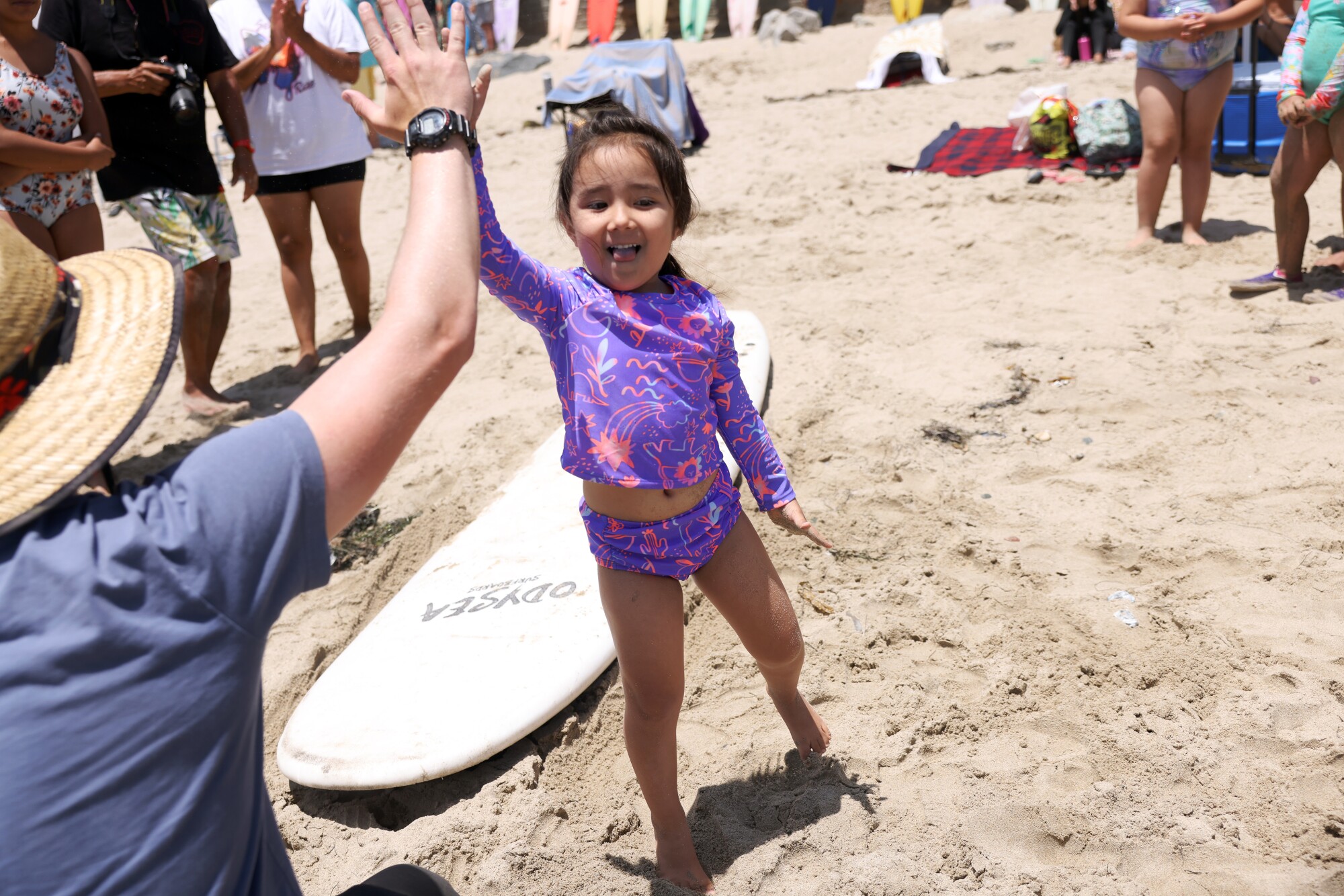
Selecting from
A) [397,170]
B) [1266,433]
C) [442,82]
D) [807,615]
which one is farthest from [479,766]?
[397,170]

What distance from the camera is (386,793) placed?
238 centimetres

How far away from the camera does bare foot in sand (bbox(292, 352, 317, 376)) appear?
4.93 m

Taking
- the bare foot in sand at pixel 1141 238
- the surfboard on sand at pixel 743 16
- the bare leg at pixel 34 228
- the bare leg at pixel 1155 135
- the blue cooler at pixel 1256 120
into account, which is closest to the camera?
the bare leg at pixel 34 228

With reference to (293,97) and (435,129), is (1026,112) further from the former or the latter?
(435,129)

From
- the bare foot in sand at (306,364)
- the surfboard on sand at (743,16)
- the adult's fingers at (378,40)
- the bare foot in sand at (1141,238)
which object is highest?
the surfboard on sand at (743,16)

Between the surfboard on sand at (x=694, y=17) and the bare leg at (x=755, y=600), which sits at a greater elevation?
the surfboard on sand at (x=694, y=17)

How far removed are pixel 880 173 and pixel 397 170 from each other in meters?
4.69

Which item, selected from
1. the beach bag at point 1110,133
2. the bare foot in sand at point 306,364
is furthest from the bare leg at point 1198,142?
the bare foot in sand at point 306,364

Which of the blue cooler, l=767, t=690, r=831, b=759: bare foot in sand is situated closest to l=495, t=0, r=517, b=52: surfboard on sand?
the blue cooler

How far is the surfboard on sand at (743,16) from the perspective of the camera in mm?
15094

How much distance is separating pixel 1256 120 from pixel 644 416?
588cm

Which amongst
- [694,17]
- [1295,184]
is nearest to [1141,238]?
[1295,184]

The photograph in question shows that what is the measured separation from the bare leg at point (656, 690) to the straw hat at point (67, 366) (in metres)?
1.07

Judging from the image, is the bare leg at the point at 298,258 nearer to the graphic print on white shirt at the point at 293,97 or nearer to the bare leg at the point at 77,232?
the graphic print on white shirt at the point at 293,97
